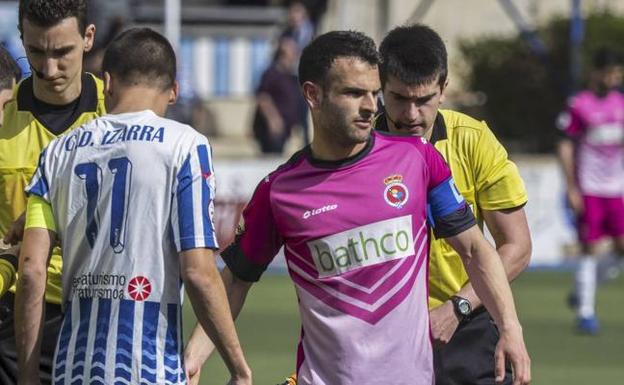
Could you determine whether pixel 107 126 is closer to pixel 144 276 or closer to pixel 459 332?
pixel 144 276

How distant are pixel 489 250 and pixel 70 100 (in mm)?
1942

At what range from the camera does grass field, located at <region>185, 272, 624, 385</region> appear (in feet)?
38.1

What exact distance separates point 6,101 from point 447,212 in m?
1.72

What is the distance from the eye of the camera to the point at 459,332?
6898mm

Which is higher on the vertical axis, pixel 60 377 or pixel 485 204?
pixel 485 204

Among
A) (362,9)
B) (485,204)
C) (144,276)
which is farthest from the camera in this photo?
(362,9)

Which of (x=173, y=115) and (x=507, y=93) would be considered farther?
(x=507, y=93)

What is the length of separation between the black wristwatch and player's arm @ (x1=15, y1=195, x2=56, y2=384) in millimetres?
1568

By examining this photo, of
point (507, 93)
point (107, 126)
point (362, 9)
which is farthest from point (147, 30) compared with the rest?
point (362, 9)

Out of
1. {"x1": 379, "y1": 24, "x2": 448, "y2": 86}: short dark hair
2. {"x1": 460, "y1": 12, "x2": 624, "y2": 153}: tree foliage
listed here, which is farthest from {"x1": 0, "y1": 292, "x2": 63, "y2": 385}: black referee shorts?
{"x1": 460, "y1": 12, "x2": 624, "y2": 153}: tree foliage

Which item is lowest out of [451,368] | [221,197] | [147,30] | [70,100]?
[221,197]

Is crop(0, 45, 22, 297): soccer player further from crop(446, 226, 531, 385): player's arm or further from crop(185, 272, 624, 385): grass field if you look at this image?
crop(185, 272, 624, 385): grass field

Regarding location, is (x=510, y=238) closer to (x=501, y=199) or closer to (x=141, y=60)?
(x=501, y=199)

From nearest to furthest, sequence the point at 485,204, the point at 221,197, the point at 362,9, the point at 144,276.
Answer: the point at 144,276 < the point at 485,204 < the point at 221,197 < the point at 362,9
